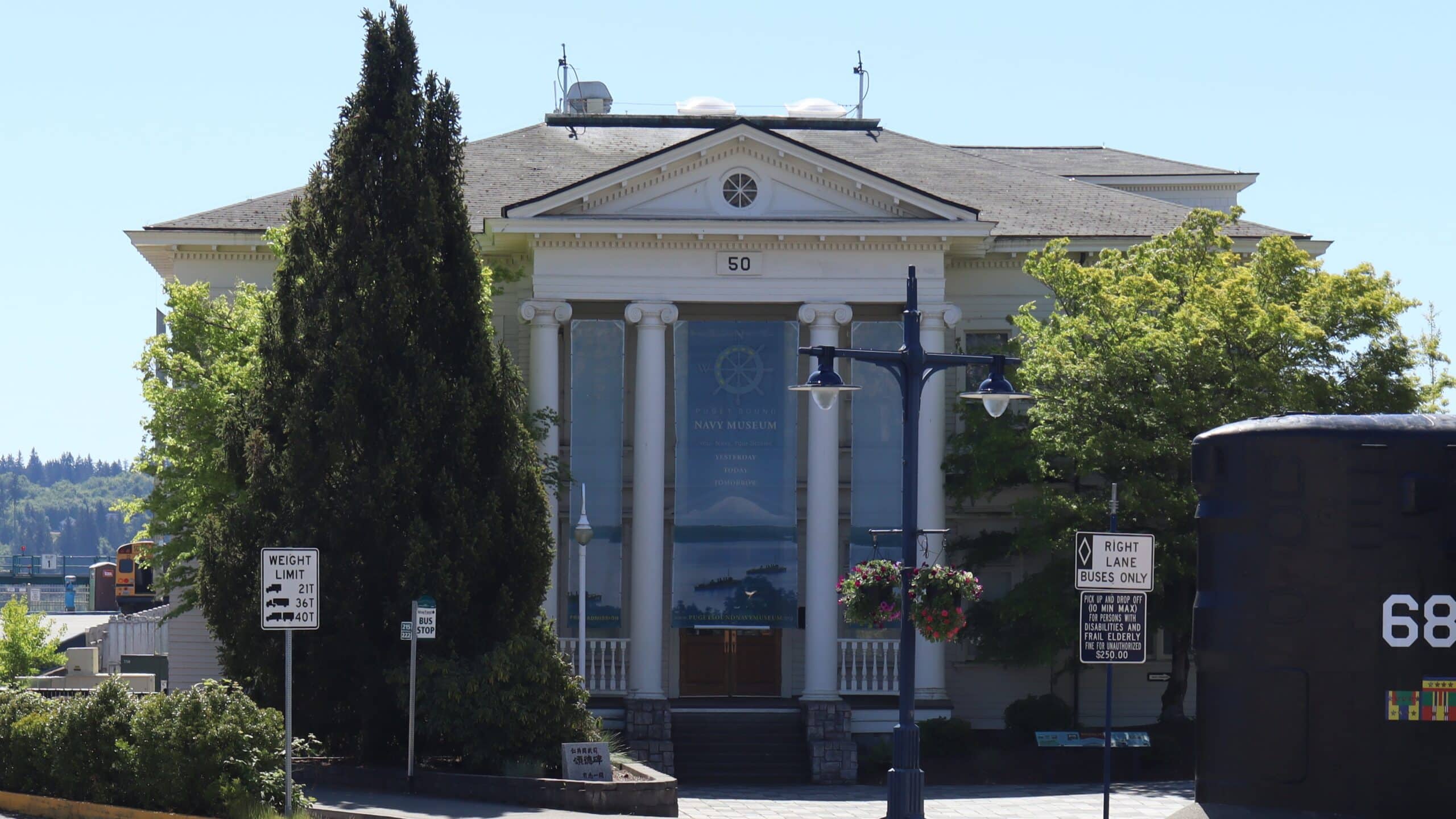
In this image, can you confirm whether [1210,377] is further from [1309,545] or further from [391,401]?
[1309,545]

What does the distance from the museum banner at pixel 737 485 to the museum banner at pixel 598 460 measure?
3.78ft

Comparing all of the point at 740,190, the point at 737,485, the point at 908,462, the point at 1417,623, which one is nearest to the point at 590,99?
the point at 740,190

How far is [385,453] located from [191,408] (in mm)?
5640

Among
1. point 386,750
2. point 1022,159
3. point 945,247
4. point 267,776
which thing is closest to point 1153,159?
point 1022,159

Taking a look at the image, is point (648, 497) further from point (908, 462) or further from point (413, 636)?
point (908, 462)

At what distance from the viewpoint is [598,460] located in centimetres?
3281

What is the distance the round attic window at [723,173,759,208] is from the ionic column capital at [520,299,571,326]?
3.62 m

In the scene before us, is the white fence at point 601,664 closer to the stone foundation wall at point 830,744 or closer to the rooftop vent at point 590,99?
the stone foundation wall at point 830,744

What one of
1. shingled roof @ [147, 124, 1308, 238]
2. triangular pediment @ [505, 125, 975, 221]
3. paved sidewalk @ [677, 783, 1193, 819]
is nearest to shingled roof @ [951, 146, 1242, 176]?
shingled roof @ [147, 124, 1308, 238]

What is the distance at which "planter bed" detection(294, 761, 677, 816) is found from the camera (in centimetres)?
2028

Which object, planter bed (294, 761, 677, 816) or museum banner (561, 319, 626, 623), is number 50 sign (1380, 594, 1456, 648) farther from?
museum banner (561, 319, 626, 623)

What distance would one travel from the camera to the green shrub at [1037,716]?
32.4 metres

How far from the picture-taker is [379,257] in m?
23.4

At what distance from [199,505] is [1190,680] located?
19.4m
